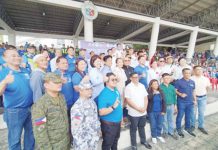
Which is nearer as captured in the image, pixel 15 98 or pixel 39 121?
pixel 39 121

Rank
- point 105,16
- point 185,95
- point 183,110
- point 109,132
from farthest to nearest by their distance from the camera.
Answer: point 105,16 < point 183,110 < point 185,95 < point 109,132

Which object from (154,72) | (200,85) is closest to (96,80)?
(154,72)

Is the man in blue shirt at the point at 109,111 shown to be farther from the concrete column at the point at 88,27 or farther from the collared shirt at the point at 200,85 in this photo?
the concrete column at the point at 88,27

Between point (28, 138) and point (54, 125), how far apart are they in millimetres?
947

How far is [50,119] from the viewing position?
1.51 meters

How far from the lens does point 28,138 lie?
7.00ft

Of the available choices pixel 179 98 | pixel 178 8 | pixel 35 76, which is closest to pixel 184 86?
pixel 179 98

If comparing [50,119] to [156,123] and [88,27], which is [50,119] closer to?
[156,123]

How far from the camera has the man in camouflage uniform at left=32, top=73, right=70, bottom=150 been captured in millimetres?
1427

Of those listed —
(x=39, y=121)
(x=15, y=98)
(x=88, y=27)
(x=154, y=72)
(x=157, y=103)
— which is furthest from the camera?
(x=88, y=27)

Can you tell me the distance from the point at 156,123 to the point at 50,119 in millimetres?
2255

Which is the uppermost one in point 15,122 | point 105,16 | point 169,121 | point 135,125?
point 105,16

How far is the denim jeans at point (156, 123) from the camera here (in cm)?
288

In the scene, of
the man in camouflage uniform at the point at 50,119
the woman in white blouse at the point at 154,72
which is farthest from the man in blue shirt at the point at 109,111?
the woman in white blouse at the point at 154,72
